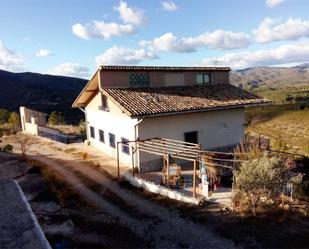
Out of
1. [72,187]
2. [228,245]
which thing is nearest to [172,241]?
[228,245]

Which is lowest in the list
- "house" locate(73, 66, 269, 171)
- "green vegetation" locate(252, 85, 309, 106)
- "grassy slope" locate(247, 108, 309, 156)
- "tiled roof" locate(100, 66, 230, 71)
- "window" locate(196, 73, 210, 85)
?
"grassy slope" locate(247, 108, 309, 156)

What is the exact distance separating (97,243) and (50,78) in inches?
→ 7646

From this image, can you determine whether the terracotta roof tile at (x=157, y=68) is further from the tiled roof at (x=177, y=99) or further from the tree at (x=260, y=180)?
the tree at (x=260, y=180)

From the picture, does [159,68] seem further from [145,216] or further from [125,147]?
[145,216]

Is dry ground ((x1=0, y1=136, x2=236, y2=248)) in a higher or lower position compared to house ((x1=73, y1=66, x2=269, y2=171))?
lower

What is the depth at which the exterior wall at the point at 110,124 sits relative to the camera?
2027 centimetres

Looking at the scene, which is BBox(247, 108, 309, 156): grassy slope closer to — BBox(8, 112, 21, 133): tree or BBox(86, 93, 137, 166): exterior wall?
BBox(8, 112, 21, 133): tree

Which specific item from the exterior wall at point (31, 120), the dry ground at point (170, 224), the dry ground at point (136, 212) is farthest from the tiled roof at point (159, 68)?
the exterior wall at point (31, 120)

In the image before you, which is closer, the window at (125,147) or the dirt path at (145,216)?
the dirt path at (145,216)

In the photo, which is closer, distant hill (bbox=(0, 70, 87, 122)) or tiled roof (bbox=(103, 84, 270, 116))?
tiled roof (bbox=(103, 84, 270, 116))

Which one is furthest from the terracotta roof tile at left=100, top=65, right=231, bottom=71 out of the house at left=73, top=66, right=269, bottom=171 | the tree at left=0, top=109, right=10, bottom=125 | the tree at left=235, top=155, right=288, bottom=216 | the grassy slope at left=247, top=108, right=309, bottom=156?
the grassy slope at left=247, top=108, right=309, bottom=156

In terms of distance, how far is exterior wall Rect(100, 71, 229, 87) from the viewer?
21.3 m

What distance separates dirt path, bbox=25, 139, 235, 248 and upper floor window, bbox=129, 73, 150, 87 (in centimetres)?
653

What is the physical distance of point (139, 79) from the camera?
22500mm
